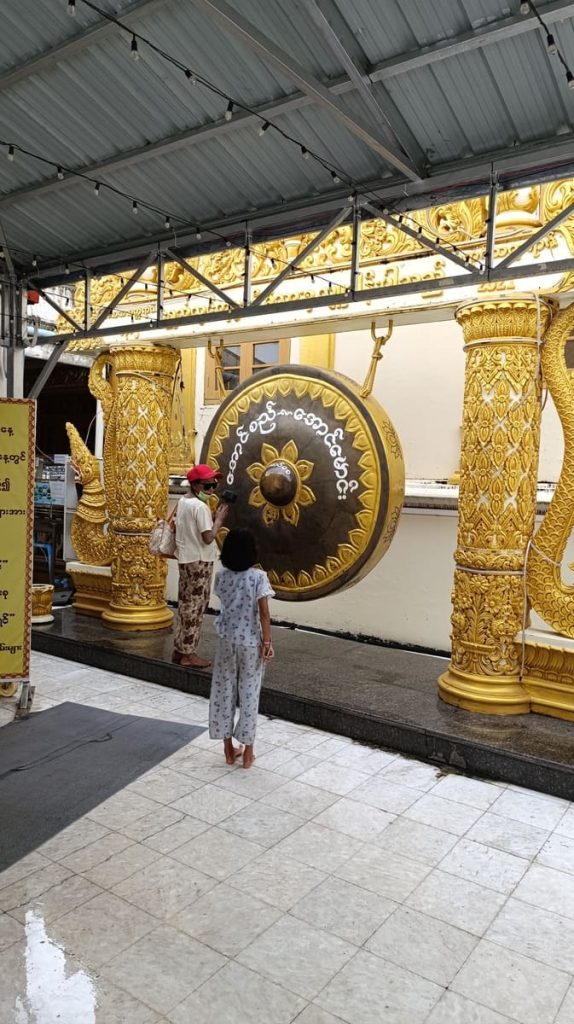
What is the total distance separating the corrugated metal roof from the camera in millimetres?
2877

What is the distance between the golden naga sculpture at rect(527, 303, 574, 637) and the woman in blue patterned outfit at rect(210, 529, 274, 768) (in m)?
1.52

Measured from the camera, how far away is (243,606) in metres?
3.36

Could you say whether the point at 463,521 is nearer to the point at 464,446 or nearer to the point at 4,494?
the point at 464,446

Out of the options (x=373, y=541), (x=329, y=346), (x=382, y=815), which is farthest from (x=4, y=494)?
(x=329, y=346)

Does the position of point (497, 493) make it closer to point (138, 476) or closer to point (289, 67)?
point (289, 67)

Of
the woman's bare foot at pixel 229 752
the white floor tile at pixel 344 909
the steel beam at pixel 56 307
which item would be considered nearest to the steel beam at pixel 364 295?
the steel beam at pixel 56 307

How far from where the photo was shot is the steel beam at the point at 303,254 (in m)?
4.00

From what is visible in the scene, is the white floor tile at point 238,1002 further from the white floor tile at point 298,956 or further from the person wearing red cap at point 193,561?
the person wearing red cap at point 193,561

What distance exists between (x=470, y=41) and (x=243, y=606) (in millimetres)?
2462

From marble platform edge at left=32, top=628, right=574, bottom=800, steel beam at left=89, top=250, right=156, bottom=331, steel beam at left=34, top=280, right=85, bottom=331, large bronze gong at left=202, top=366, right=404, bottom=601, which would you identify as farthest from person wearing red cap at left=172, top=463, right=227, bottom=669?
steel beam at left=34, top=280, right=85, bottom=331

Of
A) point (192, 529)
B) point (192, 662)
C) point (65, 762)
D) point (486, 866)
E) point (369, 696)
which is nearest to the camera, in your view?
point (486, 866)

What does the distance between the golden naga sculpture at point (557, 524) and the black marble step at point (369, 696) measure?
584 millimetres

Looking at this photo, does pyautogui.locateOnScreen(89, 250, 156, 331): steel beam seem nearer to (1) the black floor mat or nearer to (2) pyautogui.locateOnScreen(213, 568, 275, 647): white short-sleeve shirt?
(2) pyautogui.locateOnScreen(213, 568, 275, 647): white short-sleeve shirt

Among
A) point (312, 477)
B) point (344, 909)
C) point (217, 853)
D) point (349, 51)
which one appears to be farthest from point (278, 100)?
point (344, 909)
